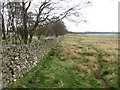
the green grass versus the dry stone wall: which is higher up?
the dry stone wall

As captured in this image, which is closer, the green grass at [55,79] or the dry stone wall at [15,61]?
the dry stone wall at [15,61]

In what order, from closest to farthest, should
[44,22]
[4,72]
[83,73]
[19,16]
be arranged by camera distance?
[4,72] → [83,73] → [19,16] → [44,22]

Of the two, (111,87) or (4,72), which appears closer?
(4,72)

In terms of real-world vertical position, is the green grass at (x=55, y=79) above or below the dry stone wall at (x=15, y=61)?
below

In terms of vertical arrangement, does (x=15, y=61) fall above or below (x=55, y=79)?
above

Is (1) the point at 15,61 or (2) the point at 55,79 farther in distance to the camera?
(2) the point at 55,79

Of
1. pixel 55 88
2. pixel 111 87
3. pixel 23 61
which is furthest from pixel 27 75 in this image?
pixel 111 87

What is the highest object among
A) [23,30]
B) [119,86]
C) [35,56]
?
[23,30]

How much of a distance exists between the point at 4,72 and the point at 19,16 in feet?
44.8

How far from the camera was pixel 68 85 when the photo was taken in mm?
13023

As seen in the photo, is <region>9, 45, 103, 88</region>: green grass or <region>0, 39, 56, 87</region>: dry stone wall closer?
<region>0, 39, 56, 87</region>: dry stone wall

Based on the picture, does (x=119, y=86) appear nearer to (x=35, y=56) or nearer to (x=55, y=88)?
(x=55, y=88)

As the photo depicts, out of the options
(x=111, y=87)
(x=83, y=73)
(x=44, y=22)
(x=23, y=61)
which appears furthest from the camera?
(x=44, y=22)

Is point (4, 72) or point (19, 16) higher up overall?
point (19, 16)
